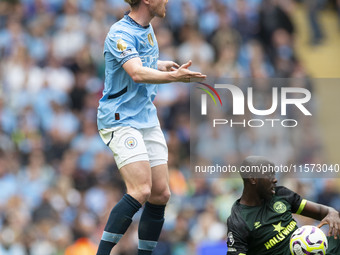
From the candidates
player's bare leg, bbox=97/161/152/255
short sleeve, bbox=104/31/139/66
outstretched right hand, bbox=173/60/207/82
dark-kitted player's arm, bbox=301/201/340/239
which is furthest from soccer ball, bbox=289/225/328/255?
short sleeve, bbox=104/31/139/66

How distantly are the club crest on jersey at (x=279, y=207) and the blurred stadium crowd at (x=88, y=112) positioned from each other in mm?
2649

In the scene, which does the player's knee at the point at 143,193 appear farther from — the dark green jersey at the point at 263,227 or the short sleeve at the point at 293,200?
the short sleeve at the point at 293,200

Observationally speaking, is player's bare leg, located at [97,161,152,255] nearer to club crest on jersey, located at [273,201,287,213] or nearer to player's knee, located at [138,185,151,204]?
player's knee, located at [138,185,151,204]

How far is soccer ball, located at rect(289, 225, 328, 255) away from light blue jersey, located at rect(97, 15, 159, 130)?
63.9 inches

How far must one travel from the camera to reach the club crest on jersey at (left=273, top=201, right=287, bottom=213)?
636 cm

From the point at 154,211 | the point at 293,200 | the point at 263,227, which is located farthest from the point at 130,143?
the point at 293,200

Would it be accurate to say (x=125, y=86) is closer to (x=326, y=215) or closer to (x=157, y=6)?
(x=157, y=6)

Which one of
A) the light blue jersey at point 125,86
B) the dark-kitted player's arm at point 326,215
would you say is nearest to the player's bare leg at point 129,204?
the light blue jersey at point 125,86

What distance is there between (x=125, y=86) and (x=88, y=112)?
6888 millimetres

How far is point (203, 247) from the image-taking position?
33.3ft

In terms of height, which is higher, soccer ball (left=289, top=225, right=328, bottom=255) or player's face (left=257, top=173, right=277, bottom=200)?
player's face (left=257, top=173, right=277, bottom=200)

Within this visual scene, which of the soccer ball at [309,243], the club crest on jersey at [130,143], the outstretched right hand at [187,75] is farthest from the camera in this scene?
the club crest on jersey at [130,143]

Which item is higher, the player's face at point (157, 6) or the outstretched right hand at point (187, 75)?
the player's face at point (157, 6)

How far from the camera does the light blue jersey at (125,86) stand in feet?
20.3
